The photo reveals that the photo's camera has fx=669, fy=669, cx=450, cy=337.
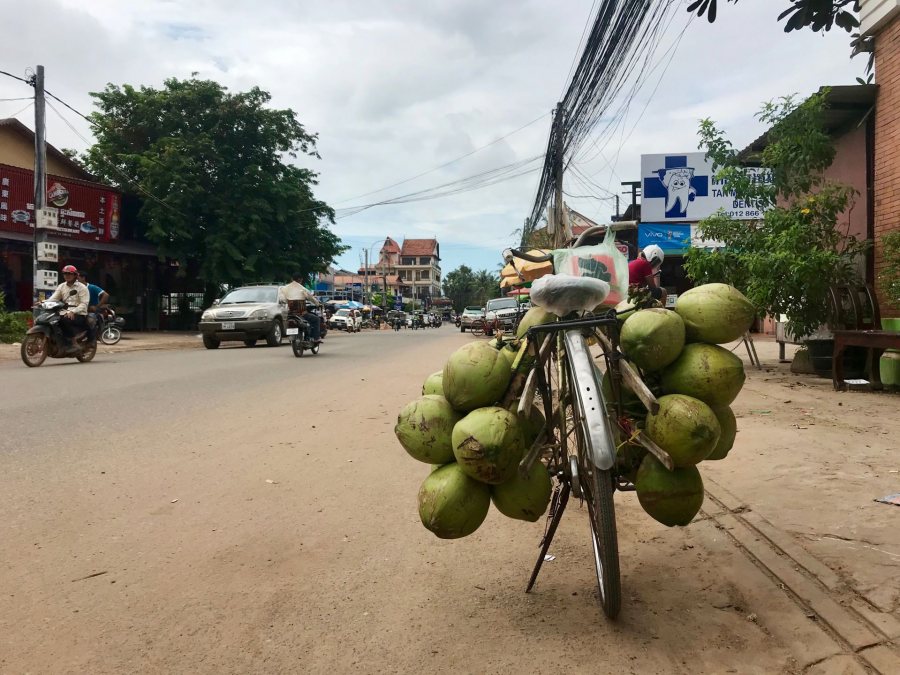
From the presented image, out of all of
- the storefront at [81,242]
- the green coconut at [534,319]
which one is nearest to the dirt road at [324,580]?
the green coconut at [534,319]

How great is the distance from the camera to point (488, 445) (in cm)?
214

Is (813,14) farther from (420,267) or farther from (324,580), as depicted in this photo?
(420,267)

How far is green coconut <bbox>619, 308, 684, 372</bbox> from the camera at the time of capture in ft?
7.64

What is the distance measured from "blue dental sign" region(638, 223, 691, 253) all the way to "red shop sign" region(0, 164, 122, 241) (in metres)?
18.6

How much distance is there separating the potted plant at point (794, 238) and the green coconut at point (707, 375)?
21.4ft

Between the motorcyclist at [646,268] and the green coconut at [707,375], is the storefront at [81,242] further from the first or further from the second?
the green coconut at [707,375]

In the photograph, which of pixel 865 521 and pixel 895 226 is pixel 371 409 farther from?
pixel 895 226

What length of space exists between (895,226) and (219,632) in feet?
30.7

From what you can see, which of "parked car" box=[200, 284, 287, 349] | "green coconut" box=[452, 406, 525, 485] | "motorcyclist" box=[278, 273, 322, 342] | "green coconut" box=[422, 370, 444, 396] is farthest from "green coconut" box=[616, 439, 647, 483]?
"parked car" box=[200, 284, 287, 349]

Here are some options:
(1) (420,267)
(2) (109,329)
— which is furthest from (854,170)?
(1) (420,267)

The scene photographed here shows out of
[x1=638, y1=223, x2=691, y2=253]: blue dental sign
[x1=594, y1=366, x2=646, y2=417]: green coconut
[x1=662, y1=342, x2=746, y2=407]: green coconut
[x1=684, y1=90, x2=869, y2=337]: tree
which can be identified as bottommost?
[x1=594, y1=366, x2=646, y2=417]: green coconut

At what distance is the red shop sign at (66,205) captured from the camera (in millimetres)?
21547

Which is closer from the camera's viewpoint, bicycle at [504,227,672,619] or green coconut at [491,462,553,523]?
bicycle at [504,227,672,619]

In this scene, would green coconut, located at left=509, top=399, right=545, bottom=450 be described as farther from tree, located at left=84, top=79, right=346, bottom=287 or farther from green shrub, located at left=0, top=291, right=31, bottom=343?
tree, located at left=84, top=79, right=346, bottom=287
